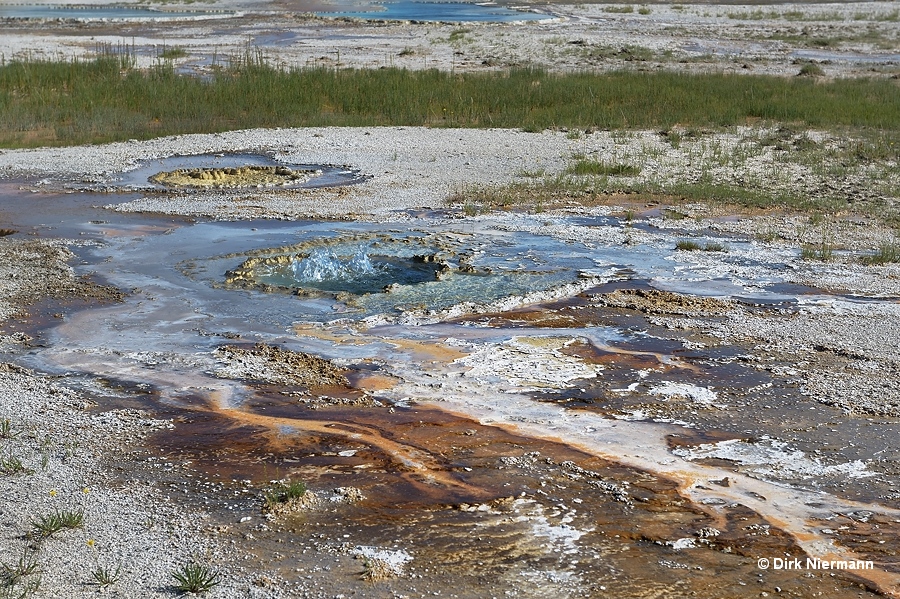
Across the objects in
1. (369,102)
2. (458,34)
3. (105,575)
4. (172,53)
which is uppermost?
(458,34)

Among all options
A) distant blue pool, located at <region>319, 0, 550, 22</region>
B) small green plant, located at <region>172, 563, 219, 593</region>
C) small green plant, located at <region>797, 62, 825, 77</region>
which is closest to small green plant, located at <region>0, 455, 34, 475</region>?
small green plant, located at <region>172, 563, 219, 593</region>

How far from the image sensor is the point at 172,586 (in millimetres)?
4312

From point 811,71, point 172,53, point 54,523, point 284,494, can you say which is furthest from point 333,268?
point 172,53

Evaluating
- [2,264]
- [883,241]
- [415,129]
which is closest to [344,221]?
[2,264]

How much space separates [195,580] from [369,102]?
56.8 ft

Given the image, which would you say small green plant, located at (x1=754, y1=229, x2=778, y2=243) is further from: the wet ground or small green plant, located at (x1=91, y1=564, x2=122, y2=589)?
small green plant, located at (x1=91, y1=564, x2=122, y2=589)

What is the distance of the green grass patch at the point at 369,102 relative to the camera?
754 inches

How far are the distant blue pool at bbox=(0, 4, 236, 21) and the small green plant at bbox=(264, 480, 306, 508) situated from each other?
142 feet

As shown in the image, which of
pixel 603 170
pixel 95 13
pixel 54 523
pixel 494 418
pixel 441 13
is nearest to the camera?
pixel 54 523

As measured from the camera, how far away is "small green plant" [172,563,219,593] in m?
4.27

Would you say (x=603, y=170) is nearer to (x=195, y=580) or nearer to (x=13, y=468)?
(x=13, y=468)

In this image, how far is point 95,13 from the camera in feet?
160

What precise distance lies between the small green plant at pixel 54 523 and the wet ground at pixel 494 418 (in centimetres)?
55

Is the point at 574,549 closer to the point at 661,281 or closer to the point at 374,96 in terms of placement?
the point at 661,281
